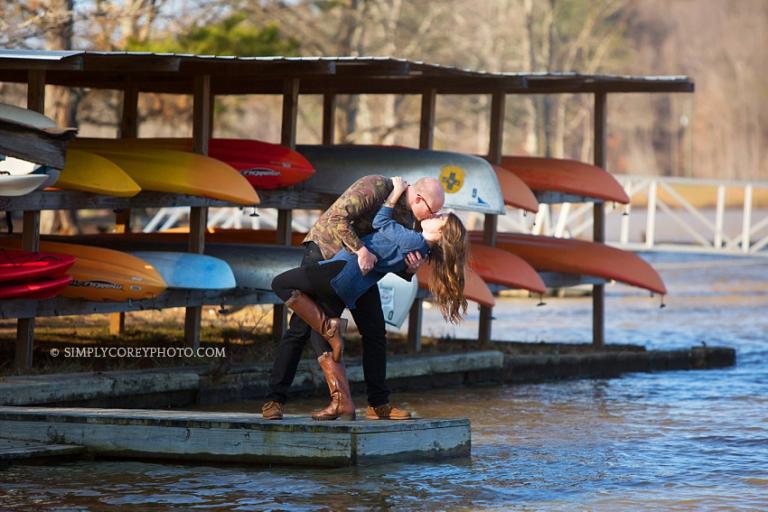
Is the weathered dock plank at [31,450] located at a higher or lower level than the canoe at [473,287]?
lower

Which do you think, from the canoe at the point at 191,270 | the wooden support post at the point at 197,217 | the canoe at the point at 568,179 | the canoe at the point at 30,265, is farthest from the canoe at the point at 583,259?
the canoe at the point at 30,265

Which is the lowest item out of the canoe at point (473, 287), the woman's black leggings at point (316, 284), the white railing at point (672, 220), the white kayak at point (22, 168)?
the white railing at point (672, 220)

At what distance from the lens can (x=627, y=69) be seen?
6994 centimetres

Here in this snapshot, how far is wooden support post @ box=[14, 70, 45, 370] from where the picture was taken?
400 inches

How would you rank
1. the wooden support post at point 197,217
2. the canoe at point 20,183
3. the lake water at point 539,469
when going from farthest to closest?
the wooden support post at point 197,217, the canoe at point 20,183, the lake water at point 539,469

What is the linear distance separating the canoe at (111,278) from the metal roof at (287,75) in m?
1.35

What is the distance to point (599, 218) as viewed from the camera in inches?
591

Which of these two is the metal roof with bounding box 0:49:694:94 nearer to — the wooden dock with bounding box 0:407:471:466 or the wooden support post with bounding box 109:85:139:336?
the wooden support post with bounding box 109:85:139:336

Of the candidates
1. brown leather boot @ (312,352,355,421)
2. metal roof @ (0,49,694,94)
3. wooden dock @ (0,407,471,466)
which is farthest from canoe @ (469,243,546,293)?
brown leather boot @ (312,352,355,421)

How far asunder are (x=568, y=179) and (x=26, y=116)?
19.1ft

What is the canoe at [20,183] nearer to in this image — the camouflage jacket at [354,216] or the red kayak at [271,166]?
the camouflage jacket at [354,216]

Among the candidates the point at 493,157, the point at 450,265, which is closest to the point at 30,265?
the point at 450,265

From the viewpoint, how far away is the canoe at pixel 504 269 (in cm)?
1287

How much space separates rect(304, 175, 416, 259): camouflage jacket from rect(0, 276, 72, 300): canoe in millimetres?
2583
